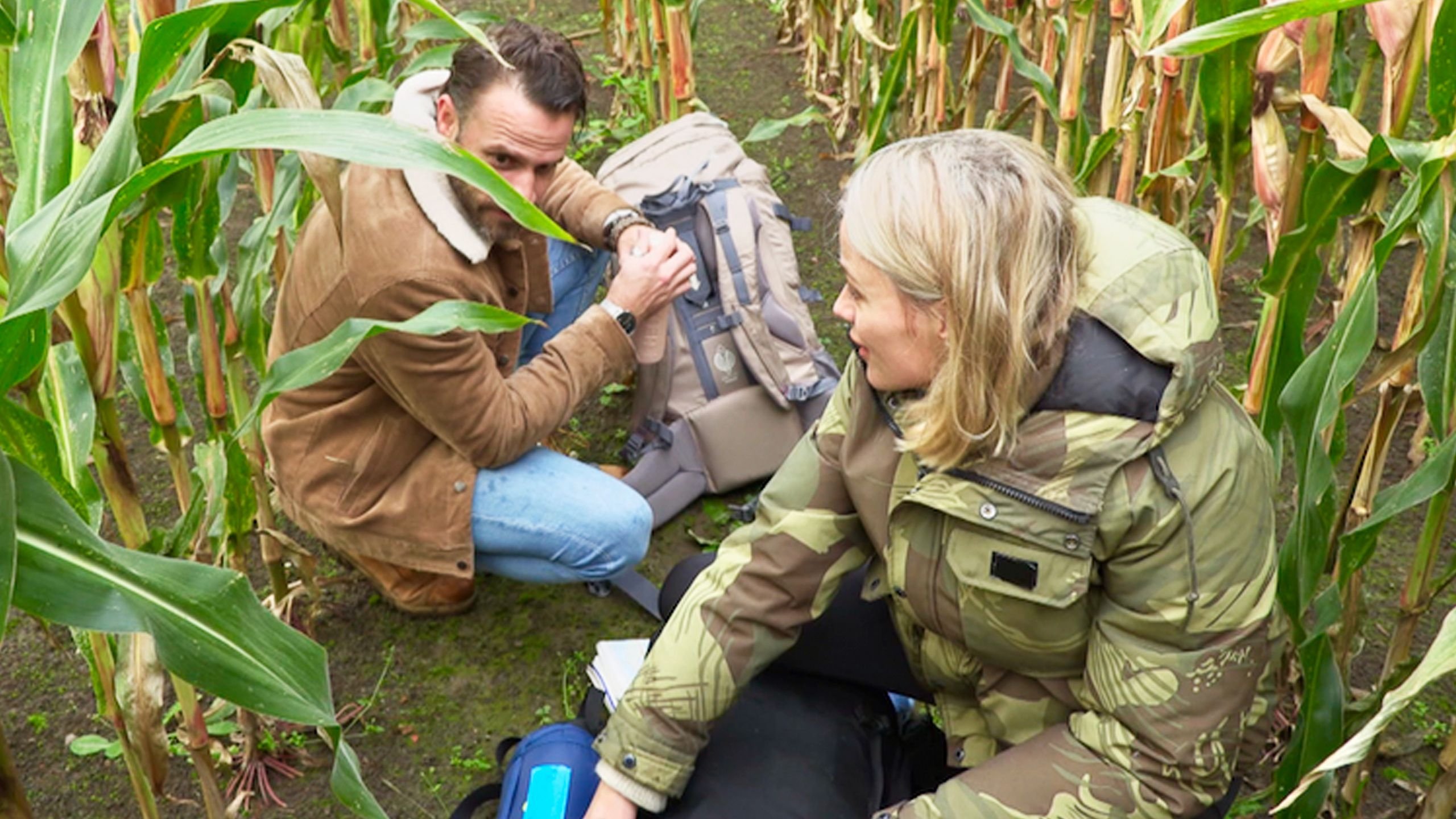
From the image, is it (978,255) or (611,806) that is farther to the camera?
(611,806)

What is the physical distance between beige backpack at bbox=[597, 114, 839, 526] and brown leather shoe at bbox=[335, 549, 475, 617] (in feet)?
1.42

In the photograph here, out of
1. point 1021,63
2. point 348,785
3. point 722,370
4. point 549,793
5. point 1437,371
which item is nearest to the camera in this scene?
point 348,785

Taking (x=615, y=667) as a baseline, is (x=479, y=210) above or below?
above

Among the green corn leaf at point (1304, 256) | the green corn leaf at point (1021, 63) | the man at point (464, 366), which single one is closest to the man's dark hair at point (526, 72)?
the man at point (464, 366)

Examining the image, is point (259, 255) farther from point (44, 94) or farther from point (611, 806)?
point (611, 806)

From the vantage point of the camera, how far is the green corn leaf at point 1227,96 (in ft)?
4.78

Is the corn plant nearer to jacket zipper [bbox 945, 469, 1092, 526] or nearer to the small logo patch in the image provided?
jacket zipper [bbox 945, 469, 1092, 526]

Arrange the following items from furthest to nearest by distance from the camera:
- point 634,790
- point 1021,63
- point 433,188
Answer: point 1021,63 < point 433,188 < point 634,790

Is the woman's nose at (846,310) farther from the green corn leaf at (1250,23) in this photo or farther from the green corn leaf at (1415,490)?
the green corn leaf at (1415,490)

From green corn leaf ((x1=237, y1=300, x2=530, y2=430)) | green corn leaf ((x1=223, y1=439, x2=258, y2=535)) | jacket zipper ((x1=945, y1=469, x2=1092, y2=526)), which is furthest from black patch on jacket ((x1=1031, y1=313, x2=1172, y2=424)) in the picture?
green corn leaf ((x1=223, y1=439, x2=258, y2=535))

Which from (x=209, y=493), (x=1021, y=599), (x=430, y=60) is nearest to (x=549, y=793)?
(x=209, y=493)

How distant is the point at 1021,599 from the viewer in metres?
1.48

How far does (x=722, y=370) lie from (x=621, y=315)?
392 millimetres

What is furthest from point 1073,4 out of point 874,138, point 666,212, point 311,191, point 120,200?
point 120,200
